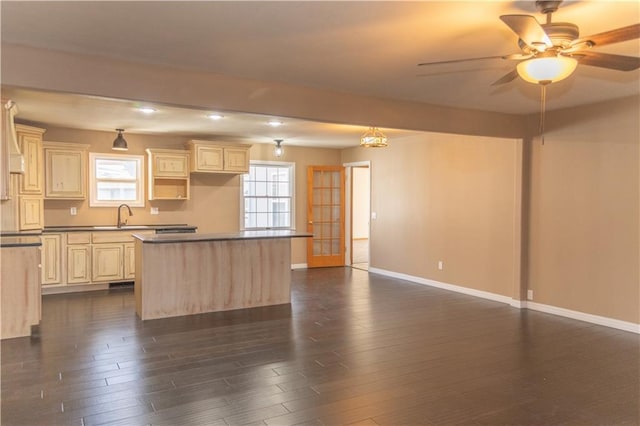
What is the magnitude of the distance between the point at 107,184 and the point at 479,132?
18.8 feet

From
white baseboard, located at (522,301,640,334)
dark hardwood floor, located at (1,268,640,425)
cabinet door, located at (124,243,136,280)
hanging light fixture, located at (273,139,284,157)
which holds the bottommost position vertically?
dark hardwood floor, located at (1,268,640,425)

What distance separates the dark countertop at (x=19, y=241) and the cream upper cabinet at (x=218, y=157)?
297 cm

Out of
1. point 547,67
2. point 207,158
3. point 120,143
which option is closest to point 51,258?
point 120,143

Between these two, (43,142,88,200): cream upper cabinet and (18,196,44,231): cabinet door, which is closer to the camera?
(18,196,44,231): cabinet door

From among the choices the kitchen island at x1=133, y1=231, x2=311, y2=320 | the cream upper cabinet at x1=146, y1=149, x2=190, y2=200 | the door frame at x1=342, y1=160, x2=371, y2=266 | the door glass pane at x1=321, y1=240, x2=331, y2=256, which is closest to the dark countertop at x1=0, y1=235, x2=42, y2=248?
the kitchen island at x1=133, y1=231, x2=311, y2=320

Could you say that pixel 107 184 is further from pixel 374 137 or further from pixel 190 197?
pixel 374 137

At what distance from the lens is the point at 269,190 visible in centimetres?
880

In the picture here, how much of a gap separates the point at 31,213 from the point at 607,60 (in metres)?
6.69

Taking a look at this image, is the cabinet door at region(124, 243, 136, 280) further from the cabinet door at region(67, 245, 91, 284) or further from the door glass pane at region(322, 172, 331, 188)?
the door glass pane at region(322, 172, 331, 188)

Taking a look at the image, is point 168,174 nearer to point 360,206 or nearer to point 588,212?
point 588,212

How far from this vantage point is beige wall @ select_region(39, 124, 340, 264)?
6988 mm

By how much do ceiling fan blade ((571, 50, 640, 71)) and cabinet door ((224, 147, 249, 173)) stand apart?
5.91 meters

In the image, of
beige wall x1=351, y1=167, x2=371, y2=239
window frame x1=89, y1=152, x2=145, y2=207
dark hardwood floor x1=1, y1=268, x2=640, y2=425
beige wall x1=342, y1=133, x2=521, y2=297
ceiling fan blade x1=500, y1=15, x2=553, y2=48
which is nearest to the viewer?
ceiling fan blade x1=500, y1=15, x2=553, y2=48

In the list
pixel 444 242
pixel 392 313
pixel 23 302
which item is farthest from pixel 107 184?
pixel 444 242
